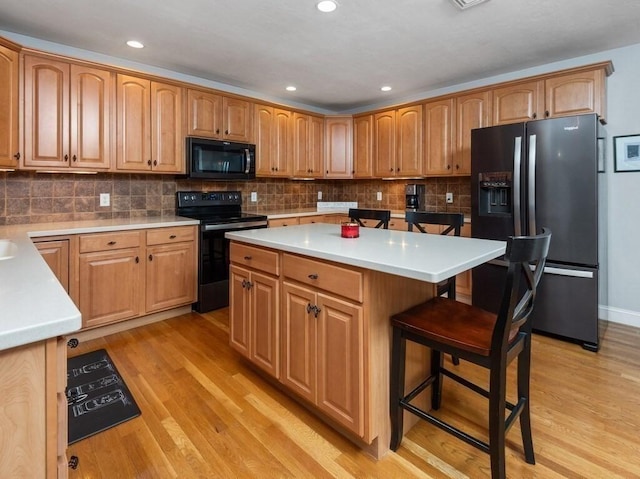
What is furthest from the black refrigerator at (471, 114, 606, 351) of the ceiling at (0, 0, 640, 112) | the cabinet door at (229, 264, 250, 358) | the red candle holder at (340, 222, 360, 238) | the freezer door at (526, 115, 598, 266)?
the cabinet door at (229, 264, 250, 358)

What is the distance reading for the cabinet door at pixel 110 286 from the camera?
284 centimetres

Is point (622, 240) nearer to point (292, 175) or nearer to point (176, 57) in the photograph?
point (292, 175)

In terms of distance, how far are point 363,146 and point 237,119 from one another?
A: 5.62ft

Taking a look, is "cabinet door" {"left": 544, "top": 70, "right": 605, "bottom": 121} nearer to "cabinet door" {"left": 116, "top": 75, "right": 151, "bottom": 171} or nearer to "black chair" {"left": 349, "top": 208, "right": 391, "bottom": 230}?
"black chair" {"left": 349, "top": 208, "right": 391, "bottom": 230}

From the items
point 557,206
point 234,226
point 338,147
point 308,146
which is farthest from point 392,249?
point 338,147

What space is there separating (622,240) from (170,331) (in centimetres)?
399

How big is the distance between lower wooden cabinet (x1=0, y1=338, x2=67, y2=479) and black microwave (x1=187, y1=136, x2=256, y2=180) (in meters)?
3.07

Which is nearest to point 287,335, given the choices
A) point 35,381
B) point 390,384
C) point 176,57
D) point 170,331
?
point 390,384

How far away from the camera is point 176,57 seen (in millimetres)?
3334

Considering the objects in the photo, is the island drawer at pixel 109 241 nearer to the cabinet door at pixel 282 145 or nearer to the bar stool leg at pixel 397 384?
the cabinet door at pixel 282 145

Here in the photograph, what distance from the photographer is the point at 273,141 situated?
4.43 meters

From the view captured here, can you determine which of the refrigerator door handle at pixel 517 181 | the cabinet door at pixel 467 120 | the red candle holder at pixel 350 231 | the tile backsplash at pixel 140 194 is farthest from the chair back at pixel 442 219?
the tile backsplash at pixel 140 194

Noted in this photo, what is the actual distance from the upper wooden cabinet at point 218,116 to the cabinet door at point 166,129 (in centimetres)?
12

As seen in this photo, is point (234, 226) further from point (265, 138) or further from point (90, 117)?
point (90, 117)
